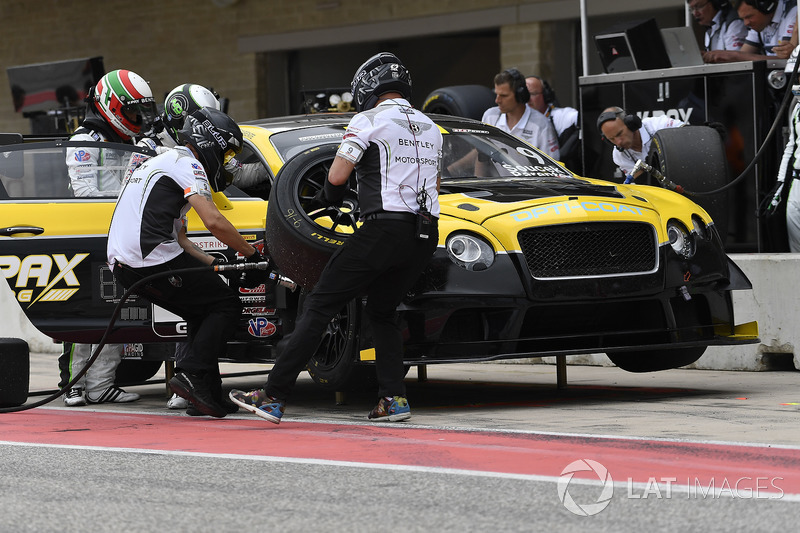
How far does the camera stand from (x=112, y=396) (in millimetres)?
9211

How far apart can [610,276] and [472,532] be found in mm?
3251

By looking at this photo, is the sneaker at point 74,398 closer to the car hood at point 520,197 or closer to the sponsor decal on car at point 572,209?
the car hood at point 520,197

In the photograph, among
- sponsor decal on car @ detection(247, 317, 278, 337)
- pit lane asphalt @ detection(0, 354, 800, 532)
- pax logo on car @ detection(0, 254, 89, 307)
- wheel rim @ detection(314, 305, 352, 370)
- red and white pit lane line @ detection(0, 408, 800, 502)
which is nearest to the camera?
pit lane asphalt @ detection(0, 354, 800, 532)

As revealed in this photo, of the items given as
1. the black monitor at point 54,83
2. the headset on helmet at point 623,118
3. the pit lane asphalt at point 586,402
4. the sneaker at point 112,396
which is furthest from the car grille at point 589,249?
the black monitor at point 54,83

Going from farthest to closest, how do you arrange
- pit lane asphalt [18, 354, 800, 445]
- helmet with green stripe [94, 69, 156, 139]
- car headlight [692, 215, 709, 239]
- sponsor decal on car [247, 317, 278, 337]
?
helmet with green stripe [94, 69, 156, 139] → sponsor decal on car [247, 317, 278, 337] → car headlight [692, 215, 709, 239] → pit lane asphalt [18, 354, 800, 445]

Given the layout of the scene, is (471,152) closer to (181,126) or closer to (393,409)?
(181,126)

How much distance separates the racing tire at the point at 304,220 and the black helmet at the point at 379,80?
0.52 m

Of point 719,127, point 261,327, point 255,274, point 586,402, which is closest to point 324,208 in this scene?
point 255,274

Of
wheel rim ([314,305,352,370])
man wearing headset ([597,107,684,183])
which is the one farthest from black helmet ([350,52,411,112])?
man wearing headset ([597,107,684,183])

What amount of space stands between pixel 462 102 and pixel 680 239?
5.02 m

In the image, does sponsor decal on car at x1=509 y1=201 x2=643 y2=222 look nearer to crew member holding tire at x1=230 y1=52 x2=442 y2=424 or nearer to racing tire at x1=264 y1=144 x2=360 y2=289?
crew member holding tire at x1=230 y1=52 x2=442 y2=424

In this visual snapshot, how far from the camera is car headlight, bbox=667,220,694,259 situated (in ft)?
26.1

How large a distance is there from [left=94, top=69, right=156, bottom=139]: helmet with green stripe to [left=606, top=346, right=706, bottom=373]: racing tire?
345 cm

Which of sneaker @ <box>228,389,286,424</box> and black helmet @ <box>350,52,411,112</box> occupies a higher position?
black helmet @ <box>350,52,411,112</box>
